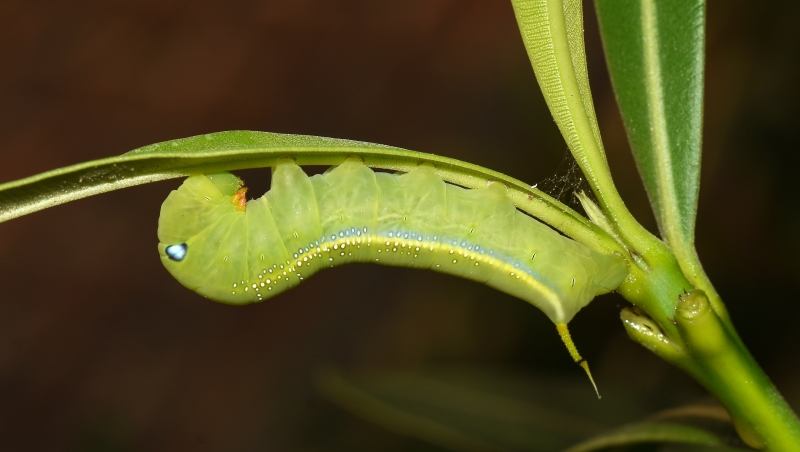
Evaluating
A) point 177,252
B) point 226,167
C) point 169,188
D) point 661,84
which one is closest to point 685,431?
point 661,84

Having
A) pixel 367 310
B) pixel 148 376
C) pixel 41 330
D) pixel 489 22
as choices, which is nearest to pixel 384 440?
pixel 367 310

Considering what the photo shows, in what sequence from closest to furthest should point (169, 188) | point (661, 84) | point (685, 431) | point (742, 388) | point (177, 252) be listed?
point (742, 388) < point (661, 84) < point (685, 431) < point (177, 252) < point (169, 188)

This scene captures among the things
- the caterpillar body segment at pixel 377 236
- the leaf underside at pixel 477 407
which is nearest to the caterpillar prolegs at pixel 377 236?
the caterpillar body segment at pixel 377 236

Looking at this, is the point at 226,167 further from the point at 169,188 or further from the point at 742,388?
the point at 169,188

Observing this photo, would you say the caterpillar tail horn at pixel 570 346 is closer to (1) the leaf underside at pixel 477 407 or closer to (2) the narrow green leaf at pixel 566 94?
(2) the narrow green leaf at pixel 566 94

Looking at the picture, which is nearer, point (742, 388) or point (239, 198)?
point (742, 388)

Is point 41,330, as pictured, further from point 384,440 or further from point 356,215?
point 356,215

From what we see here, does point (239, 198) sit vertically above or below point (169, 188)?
below
